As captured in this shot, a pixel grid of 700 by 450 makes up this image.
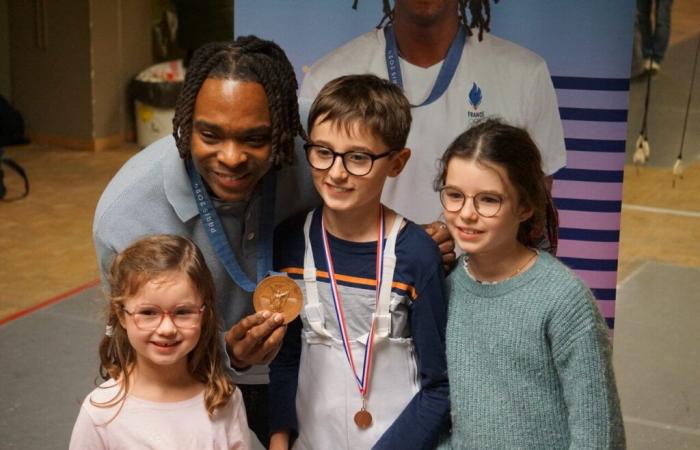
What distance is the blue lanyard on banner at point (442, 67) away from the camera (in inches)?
143

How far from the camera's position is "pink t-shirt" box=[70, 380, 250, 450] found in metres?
2.54

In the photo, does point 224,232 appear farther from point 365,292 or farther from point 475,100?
point 475,100

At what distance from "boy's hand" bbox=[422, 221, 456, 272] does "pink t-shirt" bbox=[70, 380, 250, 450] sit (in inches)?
28.3

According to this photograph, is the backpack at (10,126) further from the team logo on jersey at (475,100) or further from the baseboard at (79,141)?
the team logo on jersey at (475,100)

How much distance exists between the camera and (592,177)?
370cm

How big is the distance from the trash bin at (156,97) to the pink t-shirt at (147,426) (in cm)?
769

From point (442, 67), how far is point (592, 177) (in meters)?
0.69

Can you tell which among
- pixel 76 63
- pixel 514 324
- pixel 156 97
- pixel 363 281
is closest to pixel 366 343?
pixel 363 281

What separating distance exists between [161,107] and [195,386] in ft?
25.9

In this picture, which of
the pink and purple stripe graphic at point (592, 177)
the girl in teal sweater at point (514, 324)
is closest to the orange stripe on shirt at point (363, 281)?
the girl in teal sweater at point (514, 324)

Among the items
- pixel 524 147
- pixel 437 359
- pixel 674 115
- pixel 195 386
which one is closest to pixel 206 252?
pixel 195 386

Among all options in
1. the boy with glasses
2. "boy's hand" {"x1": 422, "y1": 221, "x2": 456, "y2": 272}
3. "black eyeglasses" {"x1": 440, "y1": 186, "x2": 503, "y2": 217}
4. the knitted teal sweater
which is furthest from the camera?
"boy's hand" {"x1": 422, "y1": 221, "x2": 456, "y2": 272}

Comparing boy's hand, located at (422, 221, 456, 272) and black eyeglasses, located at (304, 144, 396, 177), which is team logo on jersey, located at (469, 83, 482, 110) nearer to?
boy's hand, located at (422, 221, 456, 272)

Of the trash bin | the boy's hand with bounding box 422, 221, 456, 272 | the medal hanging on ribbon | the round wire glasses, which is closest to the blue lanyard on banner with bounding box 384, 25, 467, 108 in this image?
the boy's hand with bounding box 422, 221, 456, 272
